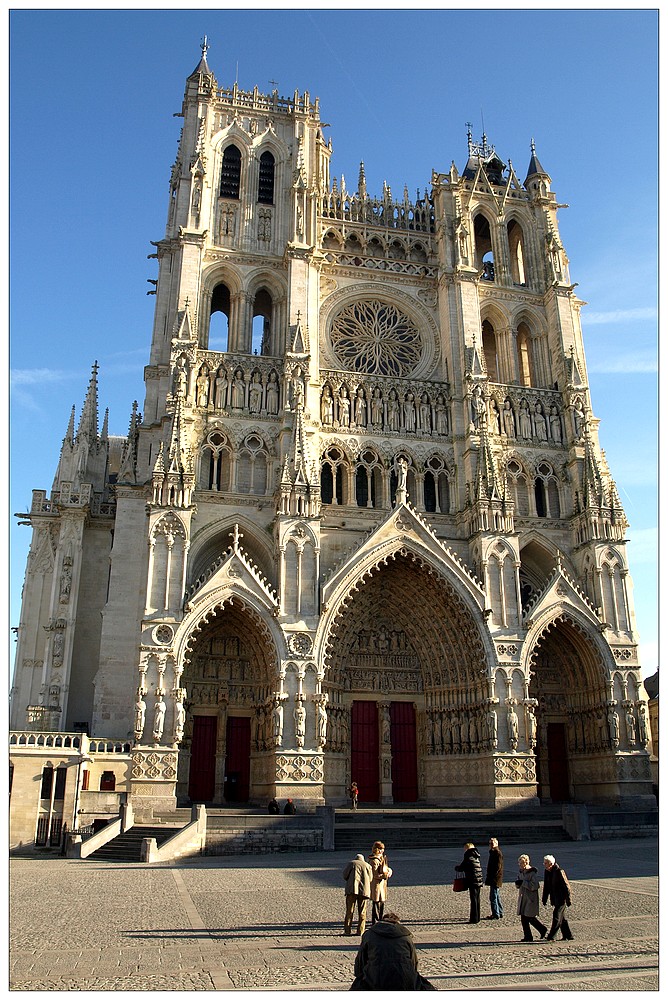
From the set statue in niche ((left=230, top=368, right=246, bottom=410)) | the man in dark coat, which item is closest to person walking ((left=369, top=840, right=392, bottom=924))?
the man in dark coat

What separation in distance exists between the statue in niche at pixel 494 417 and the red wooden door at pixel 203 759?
15.5 m

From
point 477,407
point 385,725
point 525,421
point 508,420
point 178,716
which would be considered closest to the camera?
point 178,716

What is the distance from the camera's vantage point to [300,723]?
24219 mm

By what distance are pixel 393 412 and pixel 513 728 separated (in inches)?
495

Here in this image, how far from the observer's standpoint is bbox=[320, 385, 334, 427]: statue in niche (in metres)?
29.9

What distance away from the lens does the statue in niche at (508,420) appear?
104 ft

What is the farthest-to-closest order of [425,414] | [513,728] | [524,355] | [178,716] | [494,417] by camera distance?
[524,355] < [494,417] < [425,414] < [513,728] < [178,716]

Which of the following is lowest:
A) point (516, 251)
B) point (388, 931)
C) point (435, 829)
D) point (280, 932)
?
point (280, 932)

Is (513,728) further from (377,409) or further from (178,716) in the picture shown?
(377,409)

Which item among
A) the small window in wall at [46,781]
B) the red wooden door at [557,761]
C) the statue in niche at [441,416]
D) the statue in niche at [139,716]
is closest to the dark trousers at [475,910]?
the statue in niche at [139,716]

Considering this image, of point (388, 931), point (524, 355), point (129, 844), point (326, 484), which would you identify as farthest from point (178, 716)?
point (524, 355)

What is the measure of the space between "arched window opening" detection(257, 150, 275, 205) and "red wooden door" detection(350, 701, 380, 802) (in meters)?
22.2

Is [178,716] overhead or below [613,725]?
overhead

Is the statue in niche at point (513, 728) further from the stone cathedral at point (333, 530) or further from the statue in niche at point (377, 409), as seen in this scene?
the statue in niche at point (377, 409)
